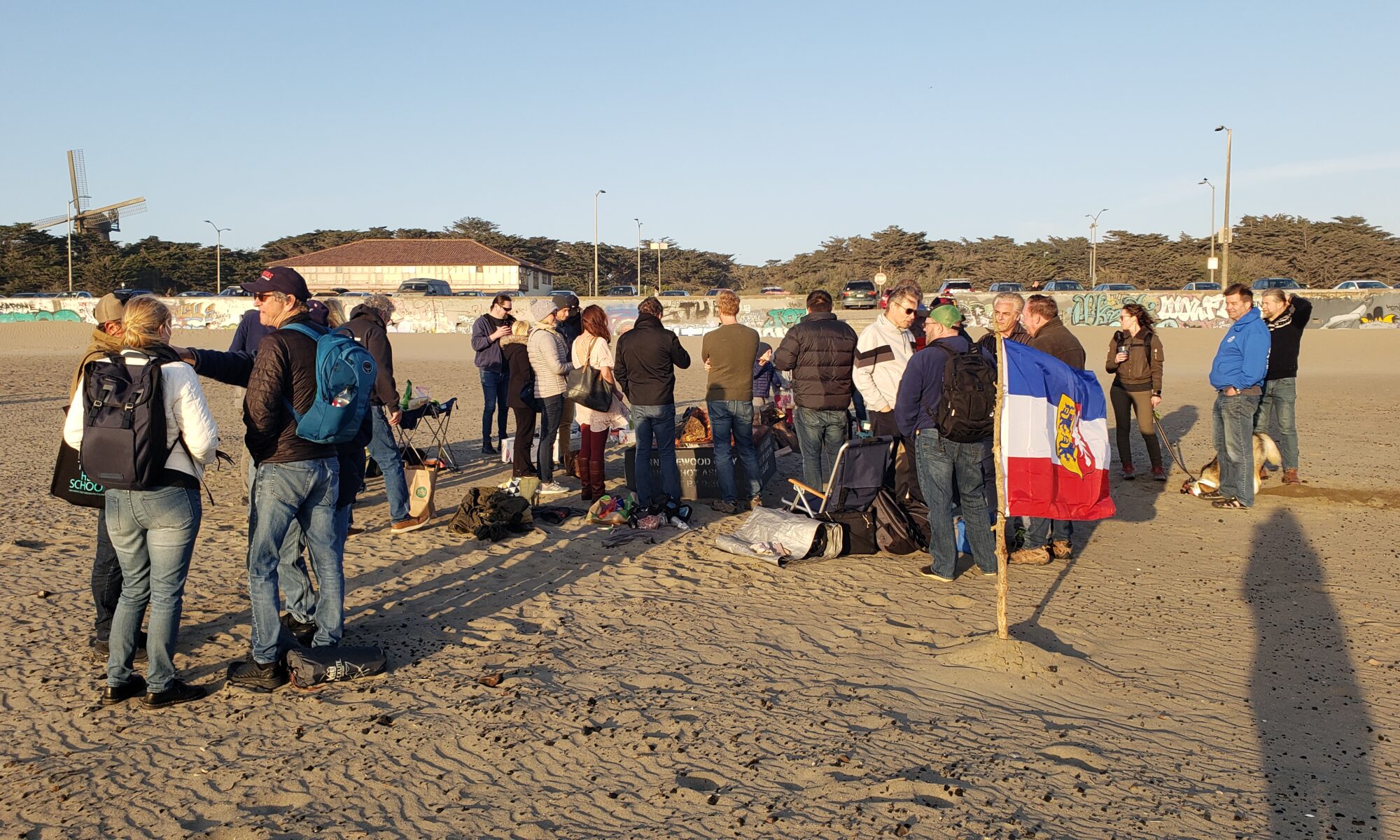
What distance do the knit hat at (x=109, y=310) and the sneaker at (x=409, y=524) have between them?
3509 millimetres

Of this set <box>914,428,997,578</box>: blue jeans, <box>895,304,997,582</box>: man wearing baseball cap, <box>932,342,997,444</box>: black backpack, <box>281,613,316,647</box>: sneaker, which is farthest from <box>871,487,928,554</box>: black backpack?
<box>281,613,316,647</box>: sneaker

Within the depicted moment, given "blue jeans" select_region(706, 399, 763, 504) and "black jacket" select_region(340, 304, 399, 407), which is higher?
"black jacket" select_region(340, 304, 399, 407)

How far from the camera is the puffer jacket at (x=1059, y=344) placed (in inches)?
288

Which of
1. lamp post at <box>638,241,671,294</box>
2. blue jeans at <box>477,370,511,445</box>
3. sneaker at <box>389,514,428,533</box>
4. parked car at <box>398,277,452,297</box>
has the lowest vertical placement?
sneaker at <box>389,514,428,533</box>

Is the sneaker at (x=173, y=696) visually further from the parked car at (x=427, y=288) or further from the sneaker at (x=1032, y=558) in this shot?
the parked car at (x=427, y=288)

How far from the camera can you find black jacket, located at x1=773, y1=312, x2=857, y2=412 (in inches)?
303

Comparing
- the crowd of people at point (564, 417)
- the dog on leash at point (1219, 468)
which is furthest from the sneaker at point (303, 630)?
the dog on leash at point (1219, 468)

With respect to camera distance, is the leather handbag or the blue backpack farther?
the leather handbag

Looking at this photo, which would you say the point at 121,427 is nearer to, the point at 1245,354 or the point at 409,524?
the point at 409,524

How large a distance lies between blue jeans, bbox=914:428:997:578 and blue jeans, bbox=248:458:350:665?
3542mm

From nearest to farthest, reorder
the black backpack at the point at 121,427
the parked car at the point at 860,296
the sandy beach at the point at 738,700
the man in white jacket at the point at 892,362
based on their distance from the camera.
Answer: the sandy beach at the point at 738,700
the black backpack at the point at 121,427
the man in white jacket at the point at 892,362
the parked car at the point at 860,296

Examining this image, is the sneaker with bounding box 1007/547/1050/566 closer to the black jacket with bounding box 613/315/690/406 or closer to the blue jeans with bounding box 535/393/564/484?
the black jacket with bounding box 613/315/690/406

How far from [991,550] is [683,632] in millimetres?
2220

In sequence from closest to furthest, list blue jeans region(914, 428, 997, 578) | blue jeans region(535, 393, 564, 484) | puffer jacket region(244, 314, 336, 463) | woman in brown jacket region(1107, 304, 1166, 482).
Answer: puffer jacket region(244, 314, 336, 463) → blue jeans region(914, 428, 997, 578) → blue jeans region(535, 393, 564, 484) → woman in brown jacket region(1107, 304, 1166, 482)
